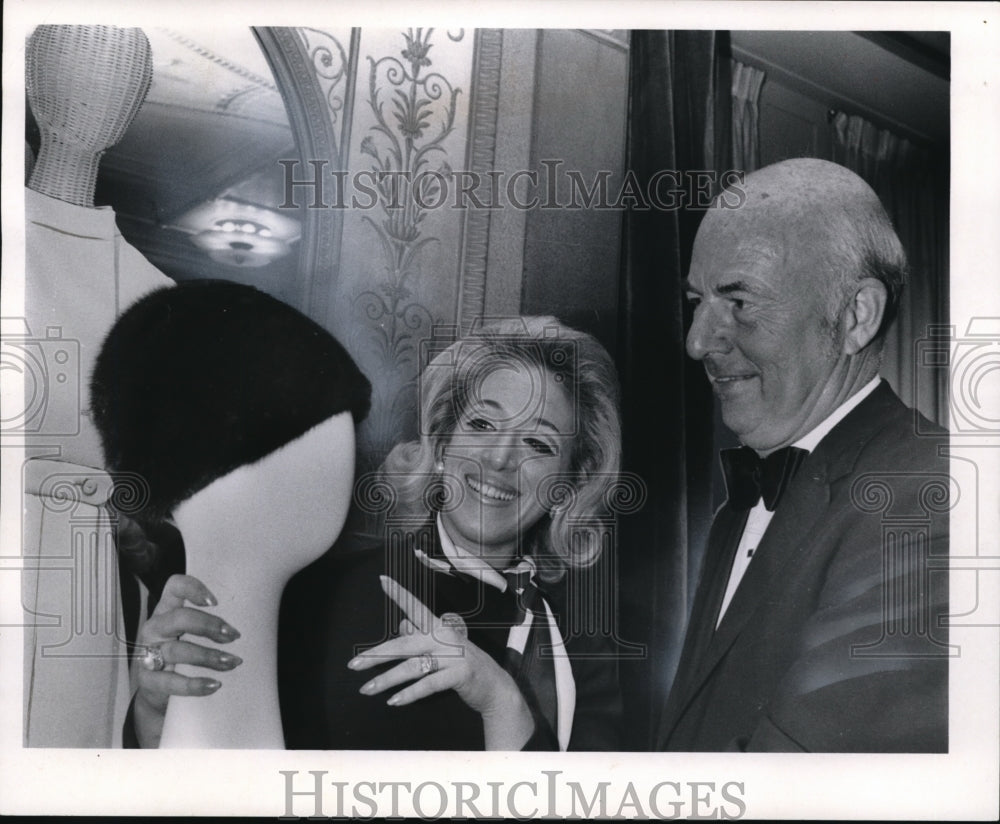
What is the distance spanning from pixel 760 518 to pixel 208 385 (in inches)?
55.6

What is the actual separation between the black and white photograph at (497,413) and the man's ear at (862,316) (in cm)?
1

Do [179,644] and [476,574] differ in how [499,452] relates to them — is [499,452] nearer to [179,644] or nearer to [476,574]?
[476,574]

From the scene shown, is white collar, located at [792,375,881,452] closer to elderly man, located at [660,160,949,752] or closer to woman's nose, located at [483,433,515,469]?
elderly man, located at [660,160,949,752]

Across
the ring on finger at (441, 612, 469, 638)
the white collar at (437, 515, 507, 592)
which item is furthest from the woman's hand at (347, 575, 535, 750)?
the white collar at (437, 515, 507, 592)

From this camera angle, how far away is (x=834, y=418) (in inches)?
100

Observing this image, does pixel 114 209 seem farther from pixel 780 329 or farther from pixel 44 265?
pixel 780 329

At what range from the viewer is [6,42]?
102 inches

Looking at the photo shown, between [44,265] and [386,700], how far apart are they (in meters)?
1.39

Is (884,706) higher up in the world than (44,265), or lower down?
lower down

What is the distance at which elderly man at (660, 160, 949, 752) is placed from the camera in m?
2.52

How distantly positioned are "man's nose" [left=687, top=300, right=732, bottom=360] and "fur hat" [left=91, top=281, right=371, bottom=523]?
823mm

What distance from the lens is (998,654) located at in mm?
2570

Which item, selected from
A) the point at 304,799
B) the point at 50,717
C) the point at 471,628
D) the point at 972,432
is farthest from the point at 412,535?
the point at 972,432

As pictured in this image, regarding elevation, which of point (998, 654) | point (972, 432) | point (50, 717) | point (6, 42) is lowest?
point (50, 717)
